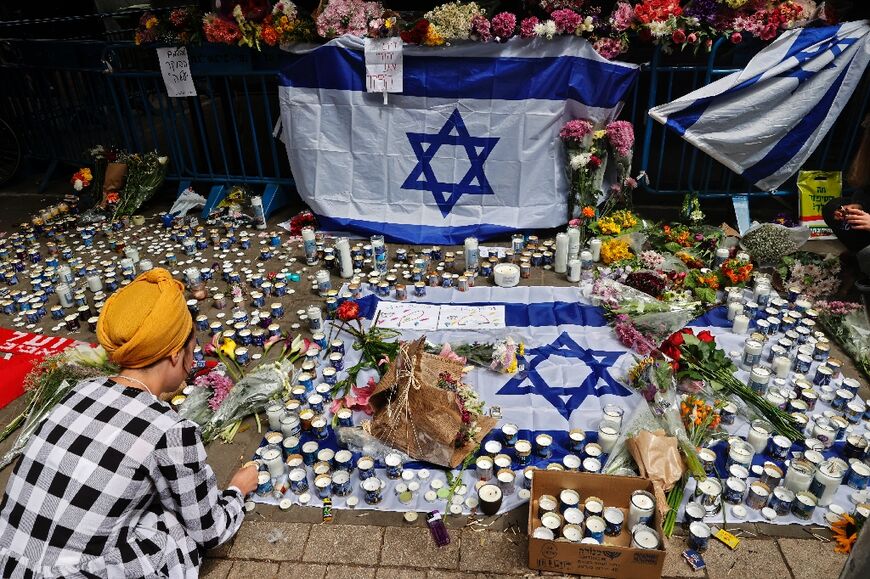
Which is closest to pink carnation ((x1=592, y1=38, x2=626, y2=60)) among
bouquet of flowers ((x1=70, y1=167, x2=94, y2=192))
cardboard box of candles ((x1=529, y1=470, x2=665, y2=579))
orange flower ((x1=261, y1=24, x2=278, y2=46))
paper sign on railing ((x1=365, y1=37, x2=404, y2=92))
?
paper sign on railing ((x1=365, y1=37, x2=404, y2=92))

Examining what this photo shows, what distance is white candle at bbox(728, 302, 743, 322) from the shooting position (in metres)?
4.32

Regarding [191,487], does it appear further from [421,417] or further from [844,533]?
[844,533]

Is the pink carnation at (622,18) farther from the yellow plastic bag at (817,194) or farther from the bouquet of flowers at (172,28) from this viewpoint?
the bouquet of flowers at (172,28)

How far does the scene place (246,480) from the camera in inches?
116

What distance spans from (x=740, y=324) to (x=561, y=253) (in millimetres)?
1550

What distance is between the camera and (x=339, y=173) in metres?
6.14

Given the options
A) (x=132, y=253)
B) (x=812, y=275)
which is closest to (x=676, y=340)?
(x=812, y=275)

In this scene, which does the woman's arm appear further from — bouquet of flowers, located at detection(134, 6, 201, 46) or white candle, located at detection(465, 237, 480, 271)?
bouquet of flowers, located at detection(134, 6, 201, 46)

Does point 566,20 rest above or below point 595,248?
above

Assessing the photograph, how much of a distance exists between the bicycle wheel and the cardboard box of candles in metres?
9.08

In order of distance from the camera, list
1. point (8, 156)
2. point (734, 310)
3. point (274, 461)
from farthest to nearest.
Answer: point (8, 156), point (734, 310), point (274, 461)

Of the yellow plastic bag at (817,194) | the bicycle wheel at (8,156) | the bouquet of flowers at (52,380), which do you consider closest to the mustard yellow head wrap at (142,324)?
the bouquet of flowers at (52,380)

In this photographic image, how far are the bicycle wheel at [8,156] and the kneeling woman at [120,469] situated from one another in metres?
7.99

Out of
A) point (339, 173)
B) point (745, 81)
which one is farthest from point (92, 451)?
point (745, 81)
